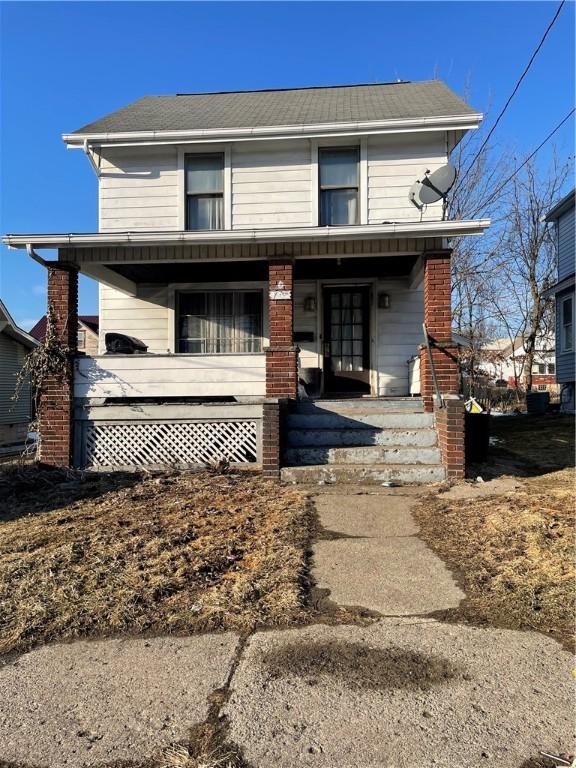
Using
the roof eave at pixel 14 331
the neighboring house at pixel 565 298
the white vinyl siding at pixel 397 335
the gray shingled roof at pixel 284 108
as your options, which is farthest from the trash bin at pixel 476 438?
the roof eave at pixel 14 331

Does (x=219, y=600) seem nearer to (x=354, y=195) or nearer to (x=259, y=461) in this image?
(x=259, y=461)

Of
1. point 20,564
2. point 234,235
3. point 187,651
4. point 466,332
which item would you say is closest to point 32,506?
point 20,564

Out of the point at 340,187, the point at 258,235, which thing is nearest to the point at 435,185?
the point at 340,187

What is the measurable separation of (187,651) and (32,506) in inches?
147

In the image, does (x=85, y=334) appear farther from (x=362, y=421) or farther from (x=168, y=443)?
(x=362, y=421)

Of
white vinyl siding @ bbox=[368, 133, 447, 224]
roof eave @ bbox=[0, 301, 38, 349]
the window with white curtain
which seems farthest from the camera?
roof eave @ bbox=[0, 301, 38, 349]

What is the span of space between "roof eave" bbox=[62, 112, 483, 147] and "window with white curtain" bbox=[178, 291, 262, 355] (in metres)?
2.78

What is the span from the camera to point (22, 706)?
7.07ft

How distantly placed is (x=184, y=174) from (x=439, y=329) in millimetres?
5693

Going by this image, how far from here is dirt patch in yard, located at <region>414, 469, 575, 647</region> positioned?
2.88 metres

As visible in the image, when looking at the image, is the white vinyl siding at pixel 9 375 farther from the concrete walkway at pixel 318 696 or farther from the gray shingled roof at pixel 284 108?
the concrete walkway at pixel 318 696

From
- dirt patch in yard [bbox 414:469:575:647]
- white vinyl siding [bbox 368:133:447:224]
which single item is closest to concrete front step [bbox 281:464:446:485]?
dirt patch in yard [bbox 414:469:575:647]

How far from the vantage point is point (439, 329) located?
22.8ft

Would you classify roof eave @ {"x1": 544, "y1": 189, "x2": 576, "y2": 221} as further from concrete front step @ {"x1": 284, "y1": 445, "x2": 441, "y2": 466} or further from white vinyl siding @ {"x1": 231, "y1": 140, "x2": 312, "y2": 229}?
concrete front step @ {"x1": 284, "y1": 445, "x2": 441, "y2": 466}
